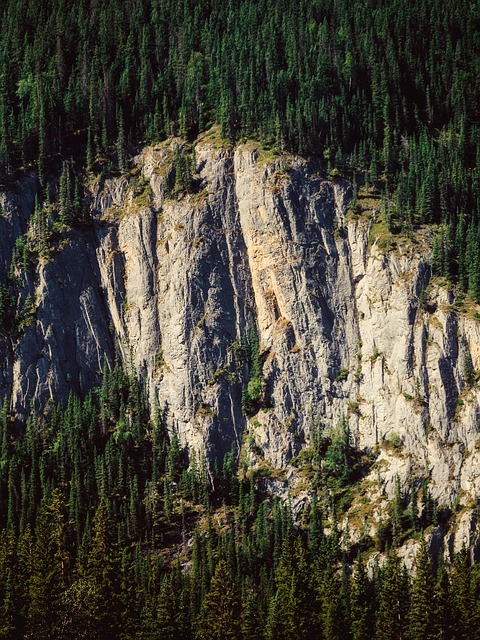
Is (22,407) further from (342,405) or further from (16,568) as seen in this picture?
(16,568)

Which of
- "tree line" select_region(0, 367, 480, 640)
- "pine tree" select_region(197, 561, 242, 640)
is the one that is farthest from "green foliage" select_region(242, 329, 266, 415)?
"pine tree" select_region(197, 561, 242, 640)

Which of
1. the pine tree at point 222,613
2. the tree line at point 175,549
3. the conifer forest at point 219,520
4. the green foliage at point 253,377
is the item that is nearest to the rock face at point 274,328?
the green foliage at point 253,377

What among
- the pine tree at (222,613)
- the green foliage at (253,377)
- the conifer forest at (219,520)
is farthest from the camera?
the green foliage at (253,377)

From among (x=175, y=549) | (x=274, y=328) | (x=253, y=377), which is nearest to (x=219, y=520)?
(x=175, y=549)

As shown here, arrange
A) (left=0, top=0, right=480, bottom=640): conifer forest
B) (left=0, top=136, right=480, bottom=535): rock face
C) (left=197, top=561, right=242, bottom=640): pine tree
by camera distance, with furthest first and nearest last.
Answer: (left=0, top=136, right=480, bottom=535): rock face < (left=0, top=0, right=480, bottom=640): conifer forest < (left=197, top=561, right=242, bottom=640): pine tree

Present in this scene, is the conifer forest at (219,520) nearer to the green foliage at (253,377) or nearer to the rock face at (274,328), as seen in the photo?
the green foliage at (253,377)

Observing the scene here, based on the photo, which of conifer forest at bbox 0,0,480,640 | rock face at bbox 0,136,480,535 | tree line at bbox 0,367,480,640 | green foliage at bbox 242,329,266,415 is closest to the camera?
tree line at bbox 0,367,480,640

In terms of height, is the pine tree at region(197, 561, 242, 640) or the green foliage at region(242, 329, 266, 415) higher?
the green foliage at region(242, 329, 266, 415)

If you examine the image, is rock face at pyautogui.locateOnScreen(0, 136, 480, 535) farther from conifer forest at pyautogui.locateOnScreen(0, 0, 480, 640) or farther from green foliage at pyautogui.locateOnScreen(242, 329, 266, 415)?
conifer forest at pyautogui.locateOnScreen(0, 0, 480, 640)

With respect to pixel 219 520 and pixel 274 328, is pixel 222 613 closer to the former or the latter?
pixel 219 520
